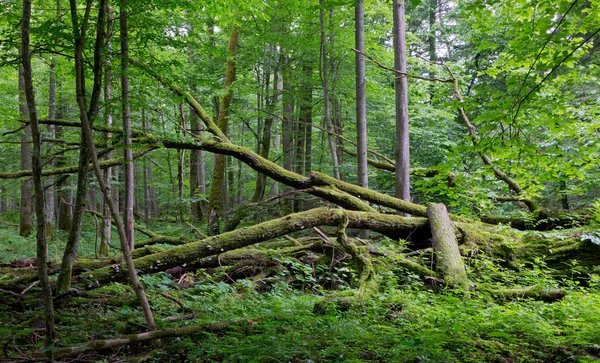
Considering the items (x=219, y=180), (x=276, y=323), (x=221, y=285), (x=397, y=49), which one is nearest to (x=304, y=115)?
(x=219, y=180)

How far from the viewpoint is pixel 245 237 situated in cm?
602

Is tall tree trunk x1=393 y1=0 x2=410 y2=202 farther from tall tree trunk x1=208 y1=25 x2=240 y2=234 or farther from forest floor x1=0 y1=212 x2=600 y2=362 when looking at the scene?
tall tree trunk x1=208 y1=25 x2=240 y2=234

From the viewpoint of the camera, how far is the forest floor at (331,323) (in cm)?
344

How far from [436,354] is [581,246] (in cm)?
532

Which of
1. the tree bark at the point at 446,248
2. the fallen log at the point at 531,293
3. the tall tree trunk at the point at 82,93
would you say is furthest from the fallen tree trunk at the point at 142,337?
the fallen log at the point at 531,293

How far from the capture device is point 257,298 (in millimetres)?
5691

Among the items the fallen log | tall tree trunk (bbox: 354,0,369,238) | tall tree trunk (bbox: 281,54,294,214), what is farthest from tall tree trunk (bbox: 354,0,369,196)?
tall tree trunk (bbox: 281,54,294,214)

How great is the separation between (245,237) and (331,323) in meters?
2.26

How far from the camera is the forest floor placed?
11.3 ft

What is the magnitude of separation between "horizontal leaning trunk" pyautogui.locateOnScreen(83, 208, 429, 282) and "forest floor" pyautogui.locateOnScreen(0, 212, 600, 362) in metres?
0.25

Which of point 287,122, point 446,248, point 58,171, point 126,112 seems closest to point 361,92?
point 446,248

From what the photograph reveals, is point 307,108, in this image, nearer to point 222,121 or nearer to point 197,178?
point 222,121

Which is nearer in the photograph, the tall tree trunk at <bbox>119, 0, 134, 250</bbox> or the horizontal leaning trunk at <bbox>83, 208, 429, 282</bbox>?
the tall tree trunk at <bbox>119, 0, 134, 250</bbox>

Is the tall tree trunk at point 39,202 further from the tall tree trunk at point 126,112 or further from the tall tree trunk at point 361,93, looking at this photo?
the tall tree trunk at point 361,93
